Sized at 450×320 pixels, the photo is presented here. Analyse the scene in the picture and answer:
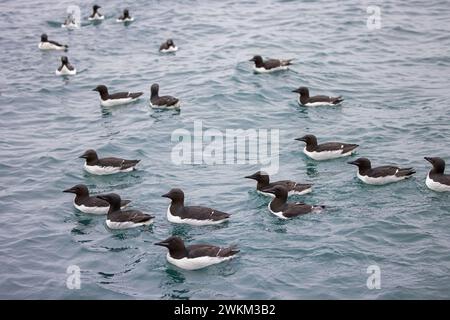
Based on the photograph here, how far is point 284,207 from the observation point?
1898 cm

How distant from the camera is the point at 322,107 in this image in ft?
87.1

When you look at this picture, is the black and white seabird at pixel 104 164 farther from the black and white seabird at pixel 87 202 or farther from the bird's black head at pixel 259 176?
the bird's black head at pixel 259 176

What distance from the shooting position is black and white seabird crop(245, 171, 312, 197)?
19875 mm

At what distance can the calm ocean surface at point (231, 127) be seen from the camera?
645 inches

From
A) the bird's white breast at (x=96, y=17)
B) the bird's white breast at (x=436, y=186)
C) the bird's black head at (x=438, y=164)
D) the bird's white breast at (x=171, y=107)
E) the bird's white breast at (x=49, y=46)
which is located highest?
the bird's white breast at (x=96, y=17)

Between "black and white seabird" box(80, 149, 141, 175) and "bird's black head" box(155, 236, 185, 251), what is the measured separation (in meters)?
5.69

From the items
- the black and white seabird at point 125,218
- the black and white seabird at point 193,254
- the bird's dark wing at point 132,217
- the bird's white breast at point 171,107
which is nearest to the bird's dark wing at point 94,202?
the black and white seabird at point 125,218

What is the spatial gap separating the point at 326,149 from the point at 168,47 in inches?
510

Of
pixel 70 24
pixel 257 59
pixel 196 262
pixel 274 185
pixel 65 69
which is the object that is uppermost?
pixel 70 24

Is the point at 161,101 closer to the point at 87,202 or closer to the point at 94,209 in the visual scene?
the point at 87,202

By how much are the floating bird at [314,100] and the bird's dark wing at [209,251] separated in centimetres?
1079

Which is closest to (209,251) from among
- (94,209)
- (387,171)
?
(94,209)
